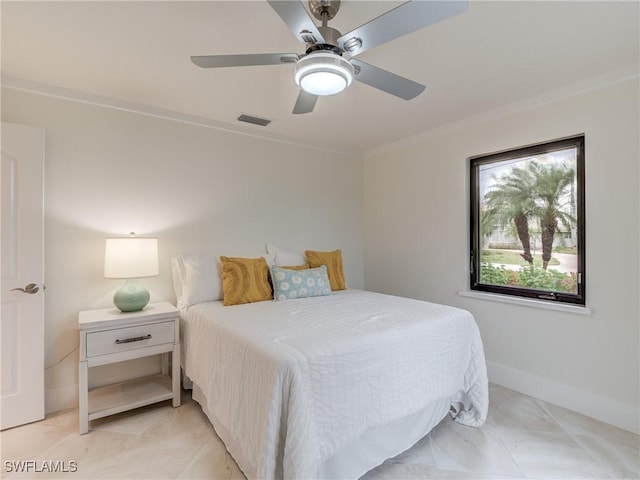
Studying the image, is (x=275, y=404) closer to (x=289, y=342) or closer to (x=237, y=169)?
(x=289, y=342)

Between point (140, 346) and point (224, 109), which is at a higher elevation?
point (224, 109)

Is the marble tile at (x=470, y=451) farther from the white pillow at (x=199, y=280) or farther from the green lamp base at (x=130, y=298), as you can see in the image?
the green lamp base at (x=130, y=298)

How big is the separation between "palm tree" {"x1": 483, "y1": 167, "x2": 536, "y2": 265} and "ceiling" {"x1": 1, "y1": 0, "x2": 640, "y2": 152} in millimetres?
650

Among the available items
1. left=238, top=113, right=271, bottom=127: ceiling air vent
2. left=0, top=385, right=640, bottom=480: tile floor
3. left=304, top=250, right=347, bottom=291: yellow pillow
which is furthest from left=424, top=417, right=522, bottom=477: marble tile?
left=238, top=113, right=271, bottom=127: ceiling air vent

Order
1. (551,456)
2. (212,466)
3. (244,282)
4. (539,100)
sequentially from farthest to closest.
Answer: (244,282) < (539,100) < (551,456) < (212,466)

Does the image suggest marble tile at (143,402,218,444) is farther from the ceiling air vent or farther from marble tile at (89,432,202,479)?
the ceiling air vent

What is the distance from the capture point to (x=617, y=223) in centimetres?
220

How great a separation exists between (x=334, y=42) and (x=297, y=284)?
187cm

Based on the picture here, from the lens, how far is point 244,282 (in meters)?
2.67

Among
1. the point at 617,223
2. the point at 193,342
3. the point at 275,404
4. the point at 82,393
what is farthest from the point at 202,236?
the point at 617,223

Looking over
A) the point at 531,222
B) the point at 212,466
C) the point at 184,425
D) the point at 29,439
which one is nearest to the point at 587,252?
the point at 531,222

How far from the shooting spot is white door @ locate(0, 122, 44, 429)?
84.4 inches

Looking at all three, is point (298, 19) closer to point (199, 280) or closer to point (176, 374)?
point (199, 280)

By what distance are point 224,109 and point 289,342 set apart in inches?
86.1
